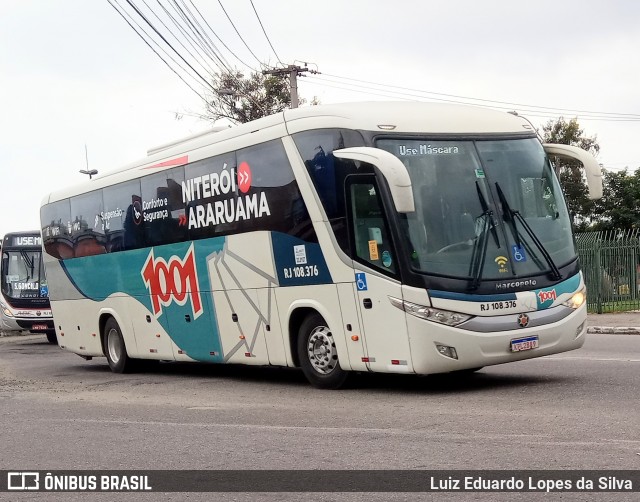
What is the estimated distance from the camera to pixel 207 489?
24.2 feet

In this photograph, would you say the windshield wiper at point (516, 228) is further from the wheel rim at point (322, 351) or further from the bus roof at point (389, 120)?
the wheel rim at point (322, 351)

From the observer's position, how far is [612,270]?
28078 millimetres

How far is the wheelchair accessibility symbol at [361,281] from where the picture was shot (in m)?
12.1

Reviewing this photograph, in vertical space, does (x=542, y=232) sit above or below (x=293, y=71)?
below

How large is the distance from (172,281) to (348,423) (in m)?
7.14

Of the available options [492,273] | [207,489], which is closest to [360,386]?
[492,273]

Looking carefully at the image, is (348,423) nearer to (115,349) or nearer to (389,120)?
(389,120)

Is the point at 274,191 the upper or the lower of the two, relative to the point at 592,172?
upper

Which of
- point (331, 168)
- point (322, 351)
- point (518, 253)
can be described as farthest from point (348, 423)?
point (331, 168)

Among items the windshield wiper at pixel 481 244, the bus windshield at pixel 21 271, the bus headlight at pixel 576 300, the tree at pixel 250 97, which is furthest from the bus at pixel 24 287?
the windshield wiper at pixel 481 244

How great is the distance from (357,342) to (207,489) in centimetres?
506

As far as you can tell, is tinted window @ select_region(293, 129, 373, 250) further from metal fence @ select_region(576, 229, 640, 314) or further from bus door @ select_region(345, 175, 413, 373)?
metal fence @ select_region(576, 229, 640, 314)

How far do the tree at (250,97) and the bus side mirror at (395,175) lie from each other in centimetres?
3471

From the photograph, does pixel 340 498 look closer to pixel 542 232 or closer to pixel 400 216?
pixel 400 216
